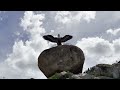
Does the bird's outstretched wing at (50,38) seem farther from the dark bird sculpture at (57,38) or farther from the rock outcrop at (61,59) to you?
the rock outcrop at (61,59)

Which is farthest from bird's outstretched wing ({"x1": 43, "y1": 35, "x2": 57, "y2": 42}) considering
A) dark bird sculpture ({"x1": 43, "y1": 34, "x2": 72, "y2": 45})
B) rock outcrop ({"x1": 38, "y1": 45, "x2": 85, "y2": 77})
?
rock outcrop ({"x1": 38, "y1": 45, "x2": 85, "y2": 77})

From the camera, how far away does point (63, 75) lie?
40.6ft

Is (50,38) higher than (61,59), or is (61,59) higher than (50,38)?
(50,38)

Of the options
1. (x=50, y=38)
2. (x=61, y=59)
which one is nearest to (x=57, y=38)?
(x=50, y=38)

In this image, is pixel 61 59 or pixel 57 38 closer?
pixel 61 59

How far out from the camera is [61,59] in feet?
47.8

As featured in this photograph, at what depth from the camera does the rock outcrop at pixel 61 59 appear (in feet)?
47.8

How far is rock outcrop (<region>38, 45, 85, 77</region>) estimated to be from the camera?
14.6 m

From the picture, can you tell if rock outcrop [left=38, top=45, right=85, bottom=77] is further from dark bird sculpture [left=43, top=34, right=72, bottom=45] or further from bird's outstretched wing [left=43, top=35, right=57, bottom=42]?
bird's outstretched wing [left=43, top=35, right=57, bottom=42]

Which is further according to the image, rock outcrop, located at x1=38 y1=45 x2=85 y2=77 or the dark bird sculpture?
the dark bird sculpture

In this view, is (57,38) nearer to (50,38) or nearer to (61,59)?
(50,38)

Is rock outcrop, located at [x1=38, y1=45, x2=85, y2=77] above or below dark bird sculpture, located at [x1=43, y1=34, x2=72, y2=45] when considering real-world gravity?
below
